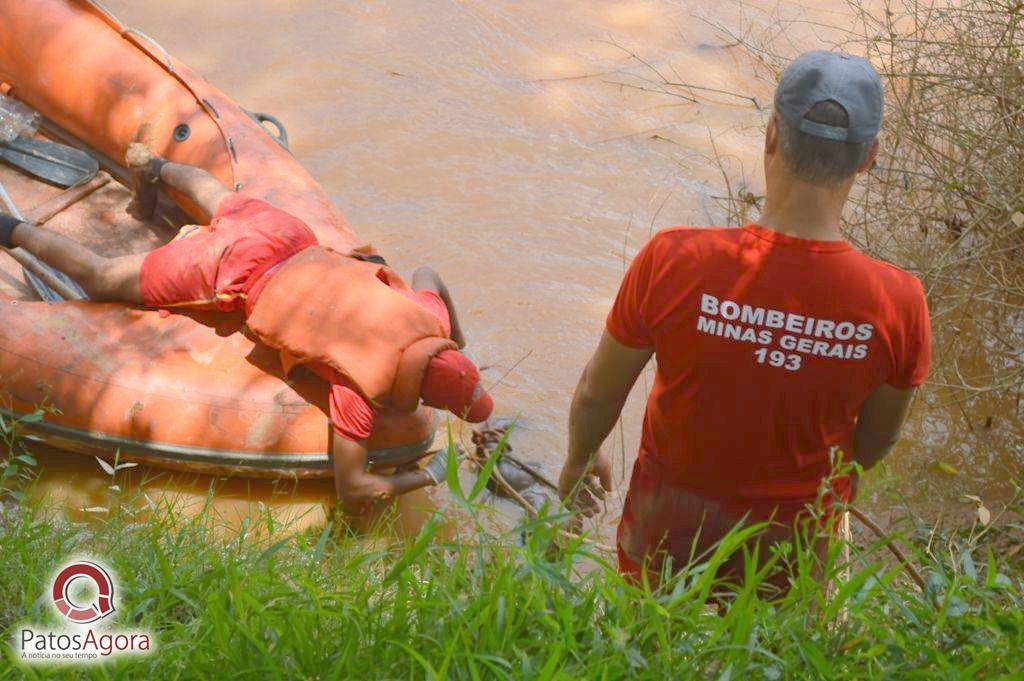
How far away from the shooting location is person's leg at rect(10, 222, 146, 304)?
14.5 feet

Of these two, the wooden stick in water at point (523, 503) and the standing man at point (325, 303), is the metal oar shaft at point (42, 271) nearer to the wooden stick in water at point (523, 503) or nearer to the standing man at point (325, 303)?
the standing man at point (325, 303)

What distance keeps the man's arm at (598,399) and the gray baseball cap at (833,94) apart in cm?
54

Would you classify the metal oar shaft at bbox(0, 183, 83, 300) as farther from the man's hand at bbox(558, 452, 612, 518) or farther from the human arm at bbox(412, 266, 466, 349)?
the man's hand at bbox(558, 452, 612, 518)

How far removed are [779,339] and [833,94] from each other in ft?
1.50

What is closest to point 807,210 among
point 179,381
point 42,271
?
point 179,381

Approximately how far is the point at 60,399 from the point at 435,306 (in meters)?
1.39

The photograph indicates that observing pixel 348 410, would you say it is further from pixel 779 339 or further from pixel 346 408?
pixel 779 339

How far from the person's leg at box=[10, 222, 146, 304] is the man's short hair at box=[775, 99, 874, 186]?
2981mm

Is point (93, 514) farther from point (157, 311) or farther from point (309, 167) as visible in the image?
point (309, 167)

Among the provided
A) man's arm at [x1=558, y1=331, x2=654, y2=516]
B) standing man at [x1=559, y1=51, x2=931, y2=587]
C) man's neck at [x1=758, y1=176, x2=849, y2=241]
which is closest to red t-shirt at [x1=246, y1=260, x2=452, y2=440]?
man's arm at [x1=558, y1=331, x2=654, y2=516]

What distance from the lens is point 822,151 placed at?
2.12m

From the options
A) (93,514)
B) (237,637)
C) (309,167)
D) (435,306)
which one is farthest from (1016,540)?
(309,167)

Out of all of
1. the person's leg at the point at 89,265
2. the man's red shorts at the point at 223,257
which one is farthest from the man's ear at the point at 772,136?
the person's leg at the point at 89,265

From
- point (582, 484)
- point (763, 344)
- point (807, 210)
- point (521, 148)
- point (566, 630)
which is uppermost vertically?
point (807, 210)
